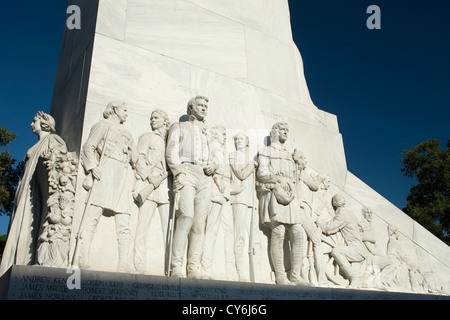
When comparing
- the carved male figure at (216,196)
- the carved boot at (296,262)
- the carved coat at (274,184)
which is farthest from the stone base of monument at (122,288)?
the carved coat at (274,184)

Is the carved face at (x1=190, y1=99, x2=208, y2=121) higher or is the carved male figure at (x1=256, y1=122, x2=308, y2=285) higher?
the carved face at (x1=190, y1=99, x2=208, y2=121)

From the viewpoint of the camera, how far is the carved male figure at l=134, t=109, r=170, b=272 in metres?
7.03

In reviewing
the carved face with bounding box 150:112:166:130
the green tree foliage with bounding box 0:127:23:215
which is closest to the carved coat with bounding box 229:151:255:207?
the carved face with bounding box 150:112:166:130

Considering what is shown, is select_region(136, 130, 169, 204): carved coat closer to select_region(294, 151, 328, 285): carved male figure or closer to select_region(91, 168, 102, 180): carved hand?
select_region(91, 168, 102, 180): carved hand

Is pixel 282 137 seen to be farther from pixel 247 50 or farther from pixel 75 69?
pixel 75 69

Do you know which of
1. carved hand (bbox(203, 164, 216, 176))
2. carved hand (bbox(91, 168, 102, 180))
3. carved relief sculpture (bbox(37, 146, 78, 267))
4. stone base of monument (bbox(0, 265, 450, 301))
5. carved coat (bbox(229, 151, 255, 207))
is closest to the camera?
stone base of monument (bbox(0, 265, 450, 301))

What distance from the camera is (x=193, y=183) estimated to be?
7.31 meters

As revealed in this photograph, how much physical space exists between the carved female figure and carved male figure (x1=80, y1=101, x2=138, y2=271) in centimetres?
61

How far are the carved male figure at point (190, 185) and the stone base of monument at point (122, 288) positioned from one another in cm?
60

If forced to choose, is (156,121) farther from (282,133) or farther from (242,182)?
(282,133)

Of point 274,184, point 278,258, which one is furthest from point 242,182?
point 278,258

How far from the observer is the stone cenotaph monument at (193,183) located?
21.9 ft

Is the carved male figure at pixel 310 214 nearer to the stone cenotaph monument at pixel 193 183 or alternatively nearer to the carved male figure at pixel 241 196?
the stone cenotaph monument at pixel 193 183
